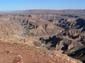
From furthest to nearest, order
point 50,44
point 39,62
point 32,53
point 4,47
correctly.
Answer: point 50,44 → point 4,47 → point 32,53 → point 39,62

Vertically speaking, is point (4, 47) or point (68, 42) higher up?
point (4, 47)

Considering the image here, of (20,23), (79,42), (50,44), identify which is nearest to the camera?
(79,42)

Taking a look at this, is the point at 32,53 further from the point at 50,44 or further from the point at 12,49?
the point at 50,44

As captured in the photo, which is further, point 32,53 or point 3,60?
point 32,53

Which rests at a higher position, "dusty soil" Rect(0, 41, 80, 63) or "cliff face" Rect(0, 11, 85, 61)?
"dusty soil" Rect(0, 41, 80, 63)

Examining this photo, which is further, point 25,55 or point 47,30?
point 47,30

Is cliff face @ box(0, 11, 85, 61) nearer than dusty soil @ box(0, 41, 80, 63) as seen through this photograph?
No

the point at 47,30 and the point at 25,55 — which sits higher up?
the point at 25,55

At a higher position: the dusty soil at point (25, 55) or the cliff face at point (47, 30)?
the dusty soil at point (25, 55)

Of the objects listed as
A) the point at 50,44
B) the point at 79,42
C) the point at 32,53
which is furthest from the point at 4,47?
the point at 50,44

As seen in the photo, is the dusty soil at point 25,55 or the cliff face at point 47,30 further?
the cliff face at point 47,30
